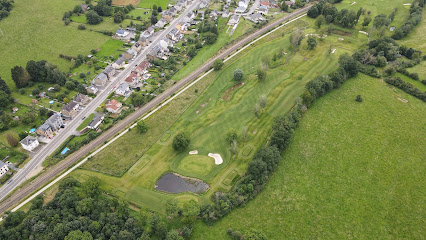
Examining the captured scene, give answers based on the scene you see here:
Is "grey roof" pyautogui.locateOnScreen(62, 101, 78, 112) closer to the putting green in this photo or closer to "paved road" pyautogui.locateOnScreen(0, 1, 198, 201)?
"paved road" pyautogui.locateOnScreen(0, 1, 198, 201)

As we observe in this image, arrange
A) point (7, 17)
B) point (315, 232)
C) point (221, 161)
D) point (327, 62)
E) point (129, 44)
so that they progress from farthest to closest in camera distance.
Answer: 1. point (7, 17)
2. point (129, 44)
3. point (327, 62)
4. point (221, 161)
5. point (315, 232)

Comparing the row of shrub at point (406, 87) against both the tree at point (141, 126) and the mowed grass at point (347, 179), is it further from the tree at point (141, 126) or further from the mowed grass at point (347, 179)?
the tree at point (141, 126)

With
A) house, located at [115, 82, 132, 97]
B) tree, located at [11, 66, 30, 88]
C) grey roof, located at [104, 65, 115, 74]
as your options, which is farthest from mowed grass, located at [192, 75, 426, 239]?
tree, located at [11, 66, 30, 88]

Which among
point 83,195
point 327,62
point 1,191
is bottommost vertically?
point 1,191

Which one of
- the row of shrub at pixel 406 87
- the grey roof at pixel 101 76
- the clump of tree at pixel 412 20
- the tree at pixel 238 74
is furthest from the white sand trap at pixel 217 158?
the clump of tree at pixel 412 20

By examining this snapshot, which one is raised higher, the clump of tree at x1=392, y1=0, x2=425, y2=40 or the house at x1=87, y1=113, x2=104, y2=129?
the clump of tree at x1=392, y1=0, x2=425, y2=40

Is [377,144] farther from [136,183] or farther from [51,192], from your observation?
[51,192]

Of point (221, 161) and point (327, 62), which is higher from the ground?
point (327, 62)

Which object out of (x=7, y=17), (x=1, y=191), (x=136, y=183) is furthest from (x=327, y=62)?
(x=7, y=17)
